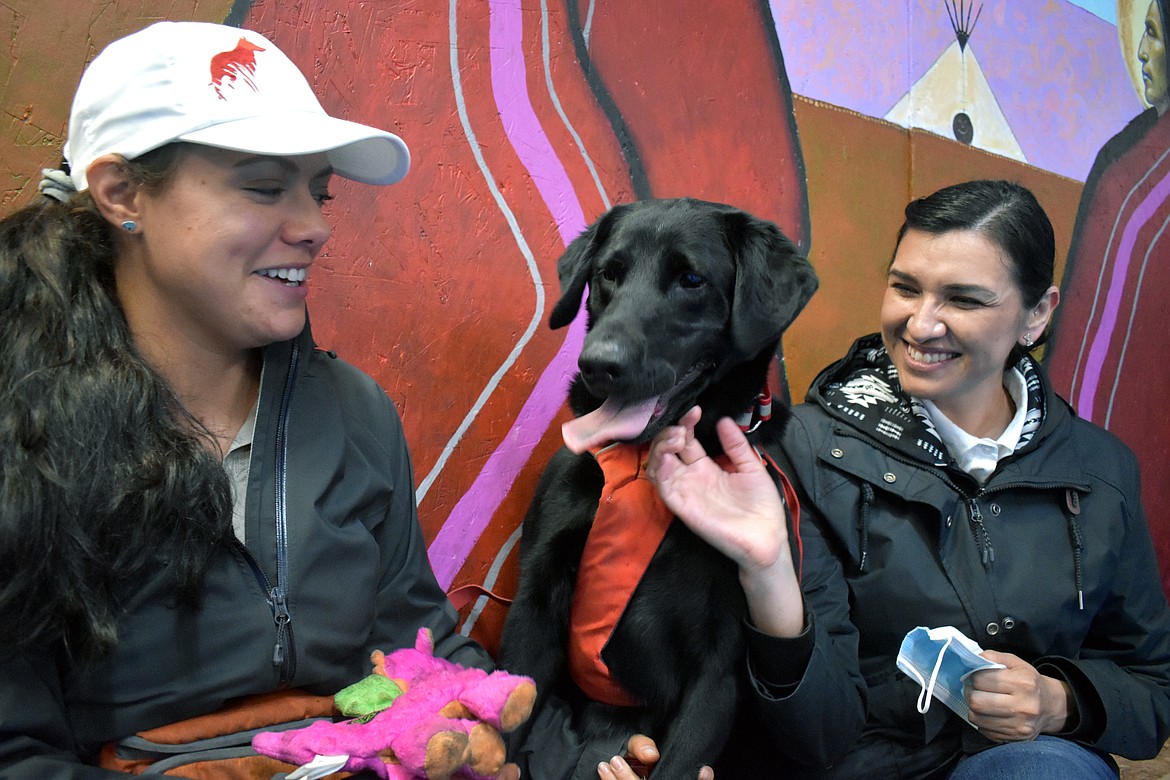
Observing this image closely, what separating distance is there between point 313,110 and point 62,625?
0.78m

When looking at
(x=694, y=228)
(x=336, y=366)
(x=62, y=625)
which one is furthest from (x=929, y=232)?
(x=62, y=625)

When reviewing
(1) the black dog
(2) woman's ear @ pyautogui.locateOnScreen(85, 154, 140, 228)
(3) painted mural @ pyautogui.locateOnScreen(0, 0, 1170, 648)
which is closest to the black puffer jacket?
(1) the black dog

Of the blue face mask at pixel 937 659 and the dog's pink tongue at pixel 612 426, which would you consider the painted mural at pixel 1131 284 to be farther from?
the dog's pink tongue at pixel 612 426

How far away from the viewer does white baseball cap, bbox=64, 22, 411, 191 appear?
3.83 feet

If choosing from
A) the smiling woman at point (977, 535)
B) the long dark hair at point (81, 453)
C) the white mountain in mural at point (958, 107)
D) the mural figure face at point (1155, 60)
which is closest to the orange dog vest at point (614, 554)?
the smiling woman at point (977, 535)

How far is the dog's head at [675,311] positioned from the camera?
145cm

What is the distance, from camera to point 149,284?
1274 mm

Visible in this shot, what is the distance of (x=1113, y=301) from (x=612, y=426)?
10.8 ft

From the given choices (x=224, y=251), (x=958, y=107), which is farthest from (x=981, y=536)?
(x=958, y=107)

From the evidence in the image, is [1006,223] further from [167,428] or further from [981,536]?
[167,428]

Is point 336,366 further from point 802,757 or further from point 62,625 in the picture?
point 802,757

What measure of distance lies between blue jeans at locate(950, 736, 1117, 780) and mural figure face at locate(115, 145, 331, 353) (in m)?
1.51

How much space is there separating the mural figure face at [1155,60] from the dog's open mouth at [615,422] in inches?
145

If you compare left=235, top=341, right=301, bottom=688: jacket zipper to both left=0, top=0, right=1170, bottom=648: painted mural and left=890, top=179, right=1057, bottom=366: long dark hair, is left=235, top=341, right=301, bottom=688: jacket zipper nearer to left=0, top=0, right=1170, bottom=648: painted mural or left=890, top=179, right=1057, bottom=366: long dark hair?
left=0, top=0, right=1170, bottom=648: painted mural
